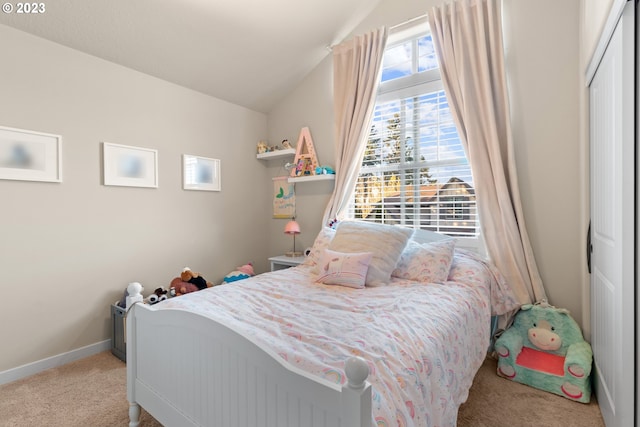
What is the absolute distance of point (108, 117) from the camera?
254 cm

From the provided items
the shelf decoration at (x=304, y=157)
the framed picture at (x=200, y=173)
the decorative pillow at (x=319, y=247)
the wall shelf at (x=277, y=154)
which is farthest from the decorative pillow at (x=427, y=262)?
the framed picture at (x=200, y=173)

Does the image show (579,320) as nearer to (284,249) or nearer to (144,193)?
(284,249)

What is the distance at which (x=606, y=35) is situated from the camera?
142cm

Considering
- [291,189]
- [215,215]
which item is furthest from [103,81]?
[291,189]

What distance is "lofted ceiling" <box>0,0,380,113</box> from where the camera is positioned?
86.2 inches

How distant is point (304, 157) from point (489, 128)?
185cm

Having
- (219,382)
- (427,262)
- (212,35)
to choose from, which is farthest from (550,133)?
(212,35)

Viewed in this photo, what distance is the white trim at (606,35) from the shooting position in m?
1.24

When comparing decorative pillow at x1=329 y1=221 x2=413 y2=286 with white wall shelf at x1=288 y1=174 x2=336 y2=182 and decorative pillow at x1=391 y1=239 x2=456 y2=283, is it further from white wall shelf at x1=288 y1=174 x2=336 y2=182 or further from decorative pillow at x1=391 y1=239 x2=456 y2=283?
white wall shelf at x1=288 y1=174 x2=336 y2=182

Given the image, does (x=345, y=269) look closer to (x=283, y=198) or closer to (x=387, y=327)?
(x=387, y=327)

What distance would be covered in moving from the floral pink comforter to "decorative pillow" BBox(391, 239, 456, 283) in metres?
0.09

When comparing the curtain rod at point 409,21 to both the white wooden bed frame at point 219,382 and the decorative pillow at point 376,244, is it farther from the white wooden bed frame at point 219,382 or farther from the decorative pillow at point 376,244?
the white wooden bed frame at point 219,382

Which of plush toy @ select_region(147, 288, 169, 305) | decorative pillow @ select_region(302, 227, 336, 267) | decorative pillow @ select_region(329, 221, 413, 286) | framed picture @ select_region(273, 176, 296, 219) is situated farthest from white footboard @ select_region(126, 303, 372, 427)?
framed picture @ select_region(273, 176, 296, 219)

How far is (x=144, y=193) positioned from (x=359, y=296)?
7.03 feet
